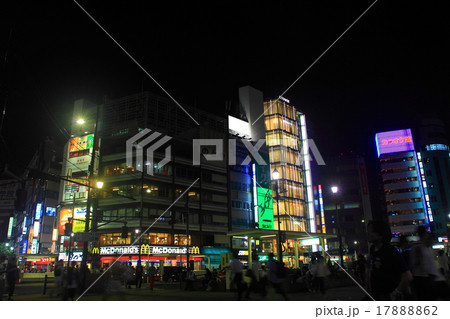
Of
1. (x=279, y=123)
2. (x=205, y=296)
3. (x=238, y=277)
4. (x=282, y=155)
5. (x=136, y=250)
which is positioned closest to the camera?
(x=238, y=277)

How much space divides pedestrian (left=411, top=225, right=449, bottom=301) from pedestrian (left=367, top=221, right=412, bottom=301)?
1227 mm

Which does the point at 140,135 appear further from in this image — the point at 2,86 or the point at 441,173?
the point at 441,173

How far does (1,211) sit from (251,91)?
105m

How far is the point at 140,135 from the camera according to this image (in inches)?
2008

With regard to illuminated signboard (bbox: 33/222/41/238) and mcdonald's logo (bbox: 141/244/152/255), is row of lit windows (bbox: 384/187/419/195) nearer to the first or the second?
mcdonald's logo (bbox: 141/244/152/255)

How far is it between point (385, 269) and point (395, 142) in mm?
95168

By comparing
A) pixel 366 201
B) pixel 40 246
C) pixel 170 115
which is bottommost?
pixel 40 246

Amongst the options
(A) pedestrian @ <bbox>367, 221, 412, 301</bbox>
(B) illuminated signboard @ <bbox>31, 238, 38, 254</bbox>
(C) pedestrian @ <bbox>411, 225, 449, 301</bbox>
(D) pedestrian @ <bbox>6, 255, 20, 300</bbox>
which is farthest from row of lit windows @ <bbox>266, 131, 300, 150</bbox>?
(A) pedestrian @ <bbox>367, 221, 412, 301</bbox>

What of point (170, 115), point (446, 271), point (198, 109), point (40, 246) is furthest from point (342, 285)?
point (40, 246)

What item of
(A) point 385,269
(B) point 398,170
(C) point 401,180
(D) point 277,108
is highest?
(D) point 277,108

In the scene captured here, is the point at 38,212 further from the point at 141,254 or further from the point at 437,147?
the point at 437,147

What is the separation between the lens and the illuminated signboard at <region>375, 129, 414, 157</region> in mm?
88000

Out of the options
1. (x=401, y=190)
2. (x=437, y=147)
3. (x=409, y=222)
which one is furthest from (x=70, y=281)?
(x=437, y=147)

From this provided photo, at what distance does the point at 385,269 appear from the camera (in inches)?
187
